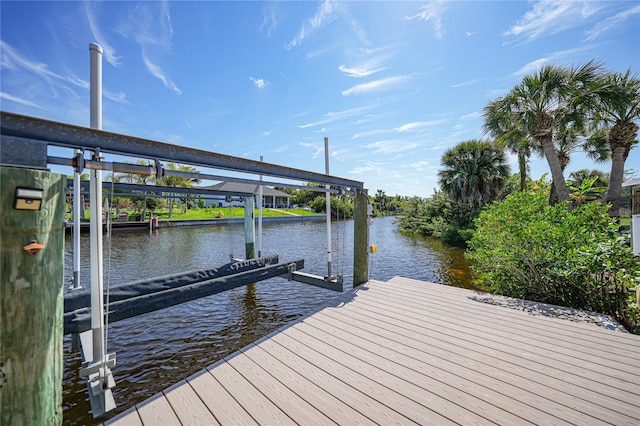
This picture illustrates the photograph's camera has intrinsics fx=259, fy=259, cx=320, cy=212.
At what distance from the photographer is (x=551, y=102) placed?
9.17 m

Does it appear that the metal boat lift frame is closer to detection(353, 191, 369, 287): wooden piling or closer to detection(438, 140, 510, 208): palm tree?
detection(353, 191, 369, 287): wooden piling

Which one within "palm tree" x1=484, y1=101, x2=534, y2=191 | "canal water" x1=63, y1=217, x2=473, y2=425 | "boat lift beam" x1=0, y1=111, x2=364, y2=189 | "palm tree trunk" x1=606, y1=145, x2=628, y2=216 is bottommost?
"canal water" x1=63, y1=217, x2=473, y2=425

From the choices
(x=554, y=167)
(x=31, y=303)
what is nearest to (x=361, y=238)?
(x=31, y=303)

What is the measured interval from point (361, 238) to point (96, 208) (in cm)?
342

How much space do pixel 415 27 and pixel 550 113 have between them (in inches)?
306

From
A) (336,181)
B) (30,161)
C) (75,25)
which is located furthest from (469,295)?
(75,25)

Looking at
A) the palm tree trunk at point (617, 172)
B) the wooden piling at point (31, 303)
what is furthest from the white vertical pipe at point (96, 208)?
the palm tree trunk at point (617, 172)

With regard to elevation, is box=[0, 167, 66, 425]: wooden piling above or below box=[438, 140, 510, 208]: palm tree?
below

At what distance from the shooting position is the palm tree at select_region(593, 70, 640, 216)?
830cm

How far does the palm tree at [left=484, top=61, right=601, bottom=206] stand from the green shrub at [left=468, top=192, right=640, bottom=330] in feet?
22.3

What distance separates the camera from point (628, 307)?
3.26m

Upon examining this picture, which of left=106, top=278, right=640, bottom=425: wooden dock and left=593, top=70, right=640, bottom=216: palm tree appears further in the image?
left=593, top=70, right=640, bottom=216: palm tree

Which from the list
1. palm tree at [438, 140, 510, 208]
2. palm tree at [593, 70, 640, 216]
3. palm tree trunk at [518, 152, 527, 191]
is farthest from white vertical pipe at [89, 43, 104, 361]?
palm tree trunk at [518, 152, 527, 191]

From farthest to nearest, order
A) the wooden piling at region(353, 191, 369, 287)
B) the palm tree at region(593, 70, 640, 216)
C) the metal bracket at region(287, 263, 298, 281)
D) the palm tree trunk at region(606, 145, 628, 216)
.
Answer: the palm tree trunk at region(606, 145, 628, 216) → the palm tree at region(593, 70, 640, 216) → the metal bracket at region(287, 263, 298, 281) → the wooden piling at region(353, 191, 369, 287)
